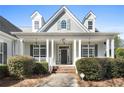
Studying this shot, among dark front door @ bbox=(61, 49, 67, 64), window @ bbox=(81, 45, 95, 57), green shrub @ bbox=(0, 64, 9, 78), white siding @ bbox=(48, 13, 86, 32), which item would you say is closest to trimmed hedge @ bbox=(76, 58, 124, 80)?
green shrub @ bbox=(0, 64, 9, 78)

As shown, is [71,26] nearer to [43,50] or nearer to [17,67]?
[43,50]

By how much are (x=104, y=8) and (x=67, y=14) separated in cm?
441

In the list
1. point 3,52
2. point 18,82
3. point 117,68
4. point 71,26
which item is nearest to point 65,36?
point 71,26

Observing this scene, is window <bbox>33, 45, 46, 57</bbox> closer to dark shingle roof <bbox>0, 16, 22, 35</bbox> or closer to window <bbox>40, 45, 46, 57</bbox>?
window <bbox>40, 45, 46, 57</bbox>

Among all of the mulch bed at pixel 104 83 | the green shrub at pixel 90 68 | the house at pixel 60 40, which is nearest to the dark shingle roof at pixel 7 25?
the house at pixel 60 40

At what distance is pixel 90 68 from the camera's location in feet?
51.2

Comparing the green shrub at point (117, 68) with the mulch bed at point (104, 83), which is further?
the green shrub at point (117, 68)

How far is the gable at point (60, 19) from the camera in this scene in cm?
2295

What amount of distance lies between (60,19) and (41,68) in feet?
18.4

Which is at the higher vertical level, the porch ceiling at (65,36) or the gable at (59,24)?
the gable at (59,24)

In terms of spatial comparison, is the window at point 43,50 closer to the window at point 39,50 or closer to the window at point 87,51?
the window at point 39,50

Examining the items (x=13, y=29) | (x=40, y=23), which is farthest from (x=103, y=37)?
(x=13, y=29)

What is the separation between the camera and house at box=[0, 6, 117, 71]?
70.5 feet

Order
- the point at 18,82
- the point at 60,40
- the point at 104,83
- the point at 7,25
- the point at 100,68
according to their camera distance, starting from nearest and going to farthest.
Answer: the point at 104,83, the point at 18,82, the point at 100,68, the point at 60,40, the point at 7,25
